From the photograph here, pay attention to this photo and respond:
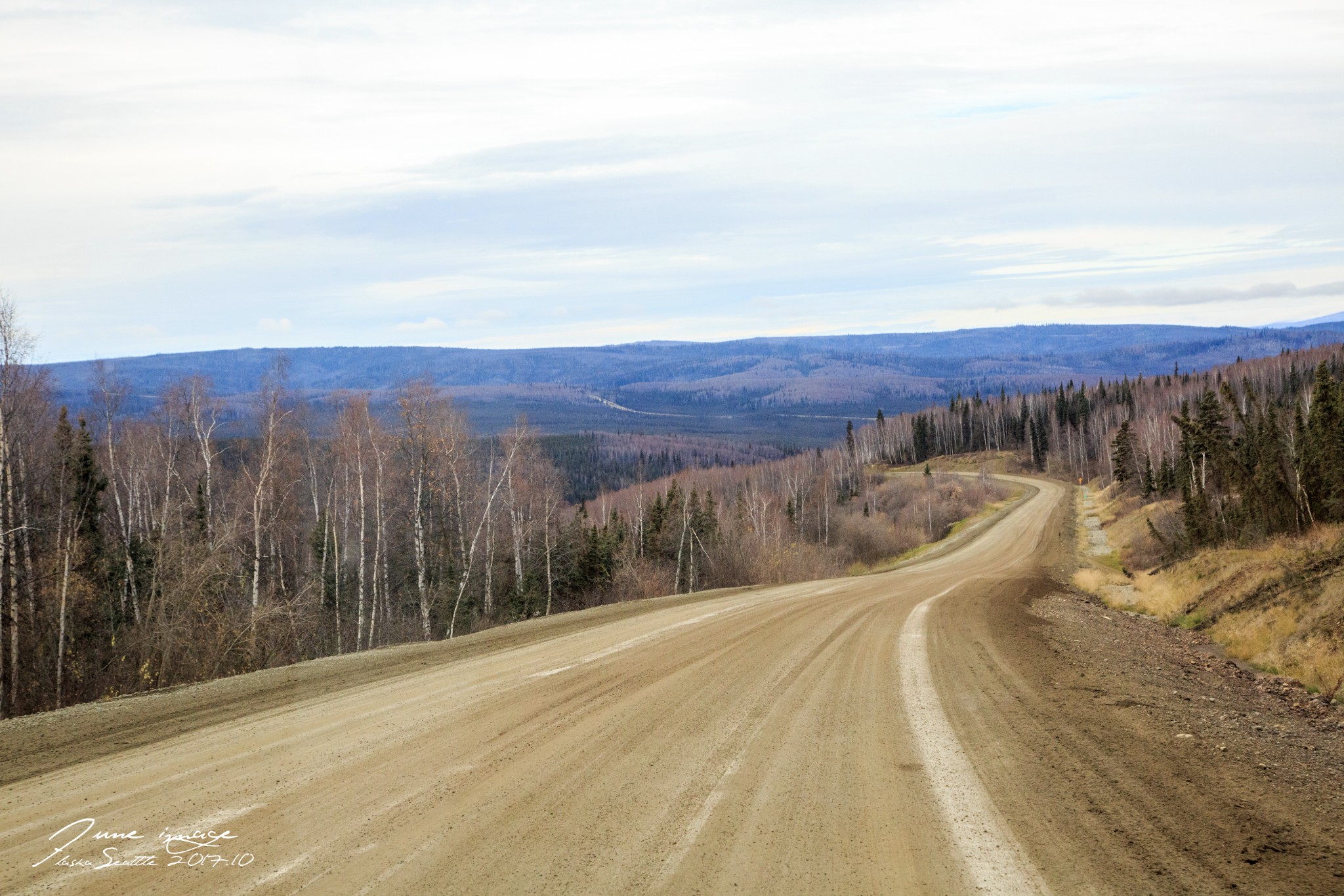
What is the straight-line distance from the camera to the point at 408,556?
149 feet

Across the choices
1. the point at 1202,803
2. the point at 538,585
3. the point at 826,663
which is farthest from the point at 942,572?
the point at 1202,803

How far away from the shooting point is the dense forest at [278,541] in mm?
19750

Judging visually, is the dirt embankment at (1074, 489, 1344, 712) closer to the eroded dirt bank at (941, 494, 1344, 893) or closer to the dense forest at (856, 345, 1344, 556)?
the eroded dirt bank at (941, 494, 1344, 893)

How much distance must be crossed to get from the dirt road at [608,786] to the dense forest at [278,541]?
794cm

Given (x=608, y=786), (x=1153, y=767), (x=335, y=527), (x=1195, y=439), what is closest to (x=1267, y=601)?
(x=1153, y=767)

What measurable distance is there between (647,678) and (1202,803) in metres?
5.87

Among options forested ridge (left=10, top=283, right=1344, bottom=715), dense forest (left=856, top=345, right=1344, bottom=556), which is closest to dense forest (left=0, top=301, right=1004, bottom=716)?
forested ridge (left=10, top=283, right=1344, bottom=715)

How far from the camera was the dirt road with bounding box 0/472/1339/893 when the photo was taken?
4.77m

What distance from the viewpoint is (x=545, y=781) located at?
20.8ft

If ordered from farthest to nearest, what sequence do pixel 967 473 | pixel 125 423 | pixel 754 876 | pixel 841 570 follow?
pixel 967 473
pixel 841 570
pixel 125 423
pixel 754 876

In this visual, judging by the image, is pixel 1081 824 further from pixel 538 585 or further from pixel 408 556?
pixel 408 556

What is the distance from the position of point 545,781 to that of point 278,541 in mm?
38082

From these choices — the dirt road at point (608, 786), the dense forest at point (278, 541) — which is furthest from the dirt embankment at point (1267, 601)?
the dense forest at point (278, 541)

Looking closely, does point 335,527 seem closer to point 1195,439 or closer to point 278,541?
point 278,541
